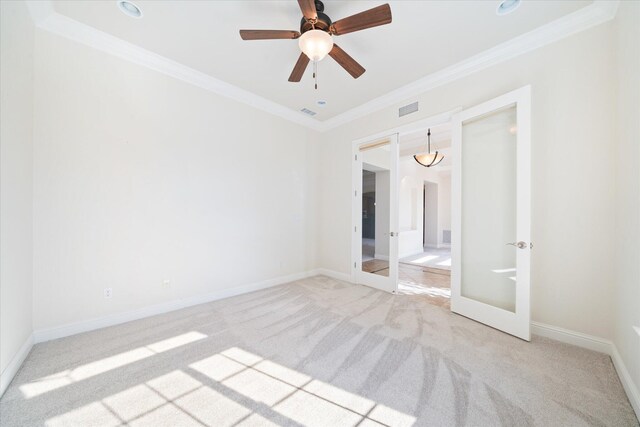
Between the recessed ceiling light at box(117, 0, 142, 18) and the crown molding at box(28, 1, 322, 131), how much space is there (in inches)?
19.4

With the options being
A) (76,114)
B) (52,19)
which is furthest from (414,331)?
(52,19)

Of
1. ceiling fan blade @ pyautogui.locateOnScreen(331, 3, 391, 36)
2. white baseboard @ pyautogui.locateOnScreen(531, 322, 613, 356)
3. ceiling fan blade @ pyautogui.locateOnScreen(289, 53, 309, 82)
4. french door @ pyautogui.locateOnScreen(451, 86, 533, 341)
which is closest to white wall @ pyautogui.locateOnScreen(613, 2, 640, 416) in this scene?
white baseboard @ pyautogui.locateOnScreen(531, 322, 613, 356)

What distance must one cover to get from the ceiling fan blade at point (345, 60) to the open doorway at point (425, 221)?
2.54 metres

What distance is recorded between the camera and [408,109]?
356cm

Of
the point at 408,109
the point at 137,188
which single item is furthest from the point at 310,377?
the point at 408,109

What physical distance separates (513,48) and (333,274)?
13.6 feet

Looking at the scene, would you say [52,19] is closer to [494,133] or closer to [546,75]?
[494,133]

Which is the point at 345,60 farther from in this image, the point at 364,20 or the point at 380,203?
the point at 380,203

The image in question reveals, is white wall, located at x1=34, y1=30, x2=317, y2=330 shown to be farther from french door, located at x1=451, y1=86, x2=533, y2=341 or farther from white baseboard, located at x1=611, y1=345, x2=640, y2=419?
white baseboard, located at x1=611, y1=345, x2=640, y2=419

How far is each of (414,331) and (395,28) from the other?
3203mm

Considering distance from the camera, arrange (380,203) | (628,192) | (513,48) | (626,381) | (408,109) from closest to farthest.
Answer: (626,381)
(628,192)
(513,48)
(408,109)
(380,203)

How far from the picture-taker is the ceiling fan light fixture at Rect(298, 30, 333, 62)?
1977 millimetres

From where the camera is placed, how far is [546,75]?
2.45 meters

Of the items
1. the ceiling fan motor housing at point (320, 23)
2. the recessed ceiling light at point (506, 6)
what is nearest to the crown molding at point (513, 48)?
the recessed ceiling light at point (506, 6)
